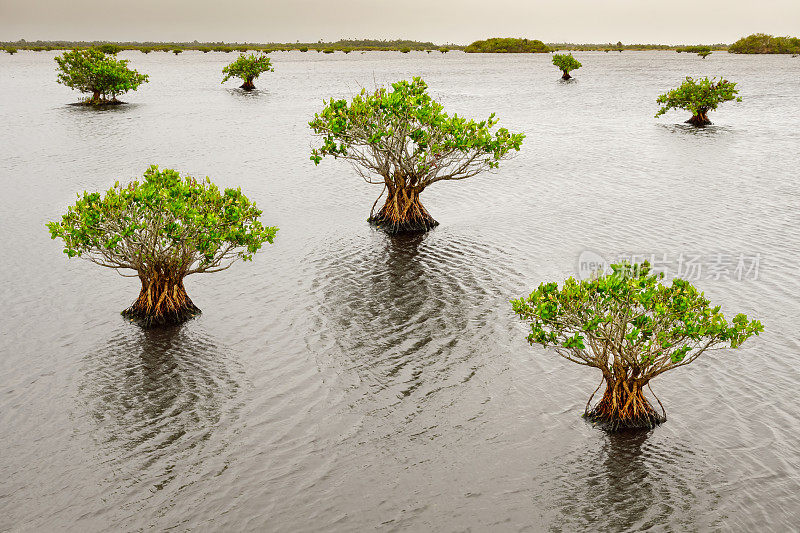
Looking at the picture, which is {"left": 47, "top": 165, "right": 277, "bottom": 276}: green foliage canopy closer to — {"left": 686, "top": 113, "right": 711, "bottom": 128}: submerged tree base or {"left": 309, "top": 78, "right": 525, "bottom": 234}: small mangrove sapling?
{"left": 309, "top": 78, "right": 525, "bottom": 234}: small mangrove sapling

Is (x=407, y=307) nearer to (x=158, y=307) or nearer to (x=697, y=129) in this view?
(x=158, y=307)

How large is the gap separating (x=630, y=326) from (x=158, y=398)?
45.5 feet

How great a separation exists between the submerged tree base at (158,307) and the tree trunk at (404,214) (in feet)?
46.3

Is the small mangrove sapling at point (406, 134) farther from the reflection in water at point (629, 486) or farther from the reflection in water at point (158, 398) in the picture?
the reflection in water at point (629, 486)

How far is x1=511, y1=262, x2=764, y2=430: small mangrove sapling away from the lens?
1791cm

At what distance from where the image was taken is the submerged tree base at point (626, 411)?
1888cm

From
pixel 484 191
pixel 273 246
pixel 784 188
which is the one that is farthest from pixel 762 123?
pixel 273 246

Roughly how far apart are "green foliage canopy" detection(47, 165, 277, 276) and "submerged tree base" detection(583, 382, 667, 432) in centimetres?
1444

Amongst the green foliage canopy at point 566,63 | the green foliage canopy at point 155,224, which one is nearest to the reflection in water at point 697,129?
the green foliage canopy at point 155,224

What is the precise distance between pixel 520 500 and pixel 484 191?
34.0 metres

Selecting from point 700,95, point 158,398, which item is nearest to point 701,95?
point 700,95

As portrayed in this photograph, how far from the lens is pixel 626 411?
18938mm

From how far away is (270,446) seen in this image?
60.6 ft

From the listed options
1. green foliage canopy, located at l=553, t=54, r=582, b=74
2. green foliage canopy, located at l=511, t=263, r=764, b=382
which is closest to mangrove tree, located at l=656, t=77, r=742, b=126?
green foliage canopy, located at l=511, t=263, r=764, b=382
